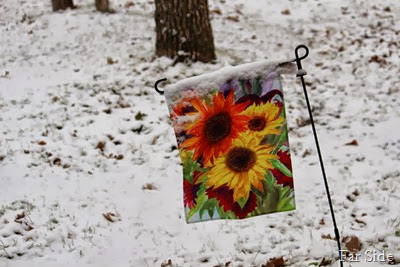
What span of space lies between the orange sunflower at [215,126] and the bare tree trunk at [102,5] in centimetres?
872

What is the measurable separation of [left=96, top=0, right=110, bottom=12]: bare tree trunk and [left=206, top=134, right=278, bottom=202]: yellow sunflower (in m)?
8.81

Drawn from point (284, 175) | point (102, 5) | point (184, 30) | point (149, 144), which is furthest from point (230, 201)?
point (102, 5)

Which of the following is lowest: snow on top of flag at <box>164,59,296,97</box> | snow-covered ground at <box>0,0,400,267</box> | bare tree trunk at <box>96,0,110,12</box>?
snow-covered ground at <box>0,0,400,267</box>

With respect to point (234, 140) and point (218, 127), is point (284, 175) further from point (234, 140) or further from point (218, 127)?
point (218, 127)

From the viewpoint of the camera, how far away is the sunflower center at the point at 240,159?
3.28 metres

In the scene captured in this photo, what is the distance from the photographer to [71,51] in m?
9.02

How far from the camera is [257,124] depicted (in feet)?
10.6

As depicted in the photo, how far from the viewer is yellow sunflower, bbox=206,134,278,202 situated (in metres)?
3.28

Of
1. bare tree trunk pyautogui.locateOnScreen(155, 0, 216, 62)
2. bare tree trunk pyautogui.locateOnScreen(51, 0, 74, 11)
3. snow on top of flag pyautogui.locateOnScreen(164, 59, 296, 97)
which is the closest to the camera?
snow on top of flag pyautogui.locateOnScreen(164, 59, 296, 97)

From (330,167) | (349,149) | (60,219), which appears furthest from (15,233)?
(349,149)

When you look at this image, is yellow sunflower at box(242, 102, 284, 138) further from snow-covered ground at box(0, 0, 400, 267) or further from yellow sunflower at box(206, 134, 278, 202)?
snow-covered ground at box(0, 0, 400, 267)

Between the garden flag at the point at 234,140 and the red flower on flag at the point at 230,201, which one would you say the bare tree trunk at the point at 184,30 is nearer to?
the garden flag at the point at 234,140

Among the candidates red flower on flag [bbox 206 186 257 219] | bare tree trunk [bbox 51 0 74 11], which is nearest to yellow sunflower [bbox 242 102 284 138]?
red flower on flag [bbox 206 186 257 219]

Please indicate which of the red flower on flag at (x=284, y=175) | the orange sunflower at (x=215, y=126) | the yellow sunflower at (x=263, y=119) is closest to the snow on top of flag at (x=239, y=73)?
the orange sunflower at (x=215, y=126)
